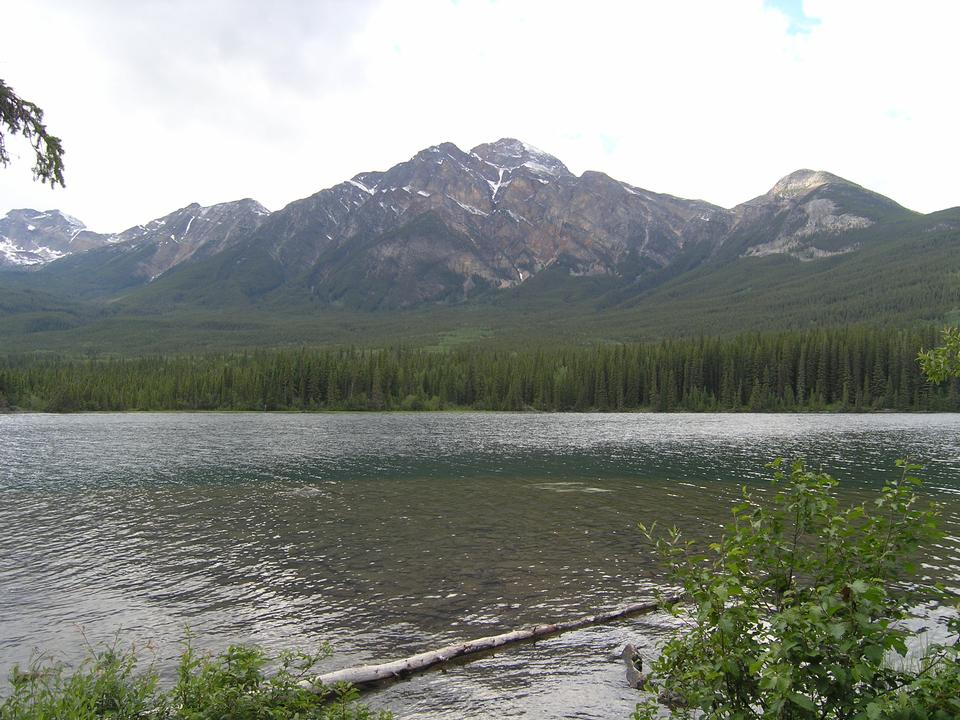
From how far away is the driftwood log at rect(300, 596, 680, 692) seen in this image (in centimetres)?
1780

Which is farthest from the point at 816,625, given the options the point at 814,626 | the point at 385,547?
the point at 385,547

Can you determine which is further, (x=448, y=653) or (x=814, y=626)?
(x=448, y=653)

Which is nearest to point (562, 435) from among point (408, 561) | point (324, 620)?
point (408, 561)

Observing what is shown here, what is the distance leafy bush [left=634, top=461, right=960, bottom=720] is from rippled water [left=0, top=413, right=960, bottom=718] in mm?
9257

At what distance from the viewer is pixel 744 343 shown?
196875 mm

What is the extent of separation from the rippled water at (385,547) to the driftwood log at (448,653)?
508 millimetres

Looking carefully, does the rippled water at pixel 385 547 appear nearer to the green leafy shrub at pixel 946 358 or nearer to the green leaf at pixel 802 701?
the green leaf at pixel 802 701

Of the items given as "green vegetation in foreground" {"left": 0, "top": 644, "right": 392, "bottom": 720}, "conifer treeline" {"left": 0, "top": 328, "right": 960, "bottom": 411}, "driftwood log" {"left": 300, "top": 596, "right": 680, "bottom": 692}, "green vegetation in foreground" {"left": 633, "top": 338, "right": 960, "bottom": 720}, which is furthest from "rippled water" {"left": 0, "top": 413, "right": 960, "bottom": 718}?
"conifer treeline" {"left": 0, "top": 328, "right": 960, "bottom": 411}

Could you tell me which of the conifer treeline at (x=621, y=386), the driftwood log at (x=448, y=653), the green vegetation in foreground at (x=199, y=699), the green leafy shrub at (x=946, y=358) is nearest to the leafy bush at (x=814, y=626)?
the green leafy shrub at (x=946, y=358)

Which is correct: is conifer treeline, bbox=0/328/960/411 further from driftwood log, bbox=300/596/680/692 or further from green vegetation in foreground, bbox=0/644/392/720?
green vegetation in foreground, bbox=0/644/392/720

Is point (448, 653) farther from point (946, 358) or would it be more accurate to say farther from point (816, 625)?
point (946, 358)

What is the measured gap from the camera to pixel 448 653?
20.1 m

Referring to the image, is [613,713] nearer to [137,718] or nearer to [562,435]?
[137,718]

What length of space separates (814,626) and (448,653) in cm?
1456
